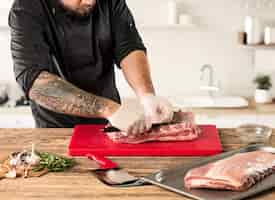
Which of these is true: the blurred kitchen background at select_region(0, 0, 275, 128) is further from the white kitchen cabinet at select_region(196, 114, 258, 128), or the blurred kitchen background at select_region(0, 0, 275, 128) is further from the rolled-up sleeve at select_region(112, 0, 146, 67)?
the rolled-up sleeve at select_region(112, 0, 146, 67)

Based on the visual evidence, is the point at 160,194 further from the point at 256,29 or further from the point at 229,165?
the point at 256,29

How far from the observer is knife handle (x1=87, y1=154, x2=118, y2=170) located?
1.77 meters

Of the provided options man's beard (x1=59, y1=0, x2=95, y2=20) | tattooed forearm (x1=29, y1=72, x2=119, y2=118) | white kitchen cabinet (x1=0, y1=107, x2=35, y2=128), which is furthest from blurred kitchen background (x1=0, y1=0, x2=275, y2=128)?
tattooed forearm (x1=29, y1=72, x2=119, y2=118)

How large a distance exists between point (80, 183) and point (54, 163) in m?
0.16

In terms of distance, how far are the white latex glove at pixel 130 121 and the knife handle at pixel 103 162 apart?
0.57 feet

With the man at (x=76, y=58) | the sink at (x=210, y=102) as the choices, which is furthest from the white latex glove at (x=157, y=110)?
the sink at (x=210, y=102)

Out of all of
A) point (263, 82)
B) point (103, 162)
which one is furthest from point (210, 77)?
point (103, 162)

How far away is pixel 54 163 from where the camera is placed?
5.82 ft

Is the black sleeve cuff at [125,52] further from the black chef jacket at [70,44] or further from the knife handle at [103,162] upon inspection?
the knife handle at [103,162]

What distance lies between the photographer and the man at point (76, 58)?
222cm

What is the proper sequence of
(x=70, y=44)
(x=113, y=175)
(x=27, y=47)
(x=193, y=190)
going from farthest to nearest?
(x=70, y=44) < (x=27, y=47) < (x=113, y=175) < (x=193, y=190)

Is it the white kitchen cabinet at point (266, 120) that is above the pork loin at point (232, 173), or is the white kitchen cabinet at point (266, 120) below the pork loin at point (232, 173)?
below

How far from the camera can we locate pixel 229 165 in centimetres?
167

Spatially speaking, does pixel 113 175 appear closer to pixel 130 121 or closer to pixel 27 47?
pixel 130 121
